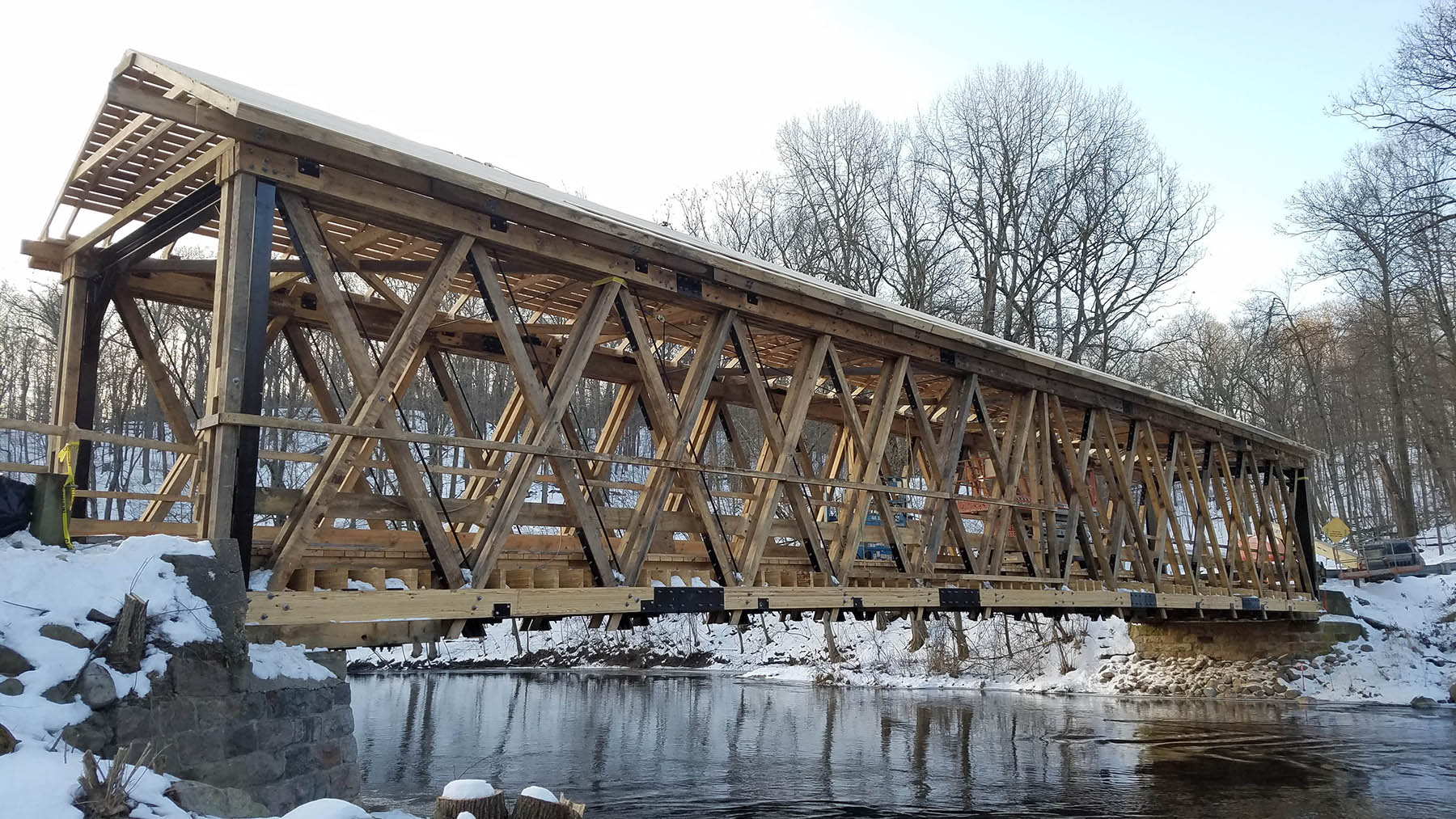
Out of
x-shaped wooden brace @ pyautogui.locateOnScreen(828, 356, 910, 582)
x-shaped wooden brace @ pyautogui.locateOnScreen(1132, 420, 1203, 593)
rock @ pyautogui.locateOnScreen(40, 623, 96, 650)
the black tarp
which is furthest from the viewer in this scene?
x-shaped wooden brace @ pyautogui.locateOnScreen(1132, 420, 1203, 593)

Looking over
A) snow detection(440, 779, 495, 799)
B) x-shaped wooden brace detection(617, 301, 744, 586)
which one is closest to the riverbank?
x-shaped wooden brace detection(617, 301, 744, 586)

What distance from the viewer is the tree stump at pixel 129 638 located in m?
5.46

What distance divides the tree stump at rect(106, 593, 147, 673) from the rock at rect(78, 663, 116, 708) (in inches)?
3.9

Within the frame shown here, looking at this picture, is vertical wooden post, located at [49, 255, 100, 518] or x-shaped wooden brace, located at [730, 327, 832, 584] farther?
x-shaped wooden brace, located at [730, 327, 832, 584]

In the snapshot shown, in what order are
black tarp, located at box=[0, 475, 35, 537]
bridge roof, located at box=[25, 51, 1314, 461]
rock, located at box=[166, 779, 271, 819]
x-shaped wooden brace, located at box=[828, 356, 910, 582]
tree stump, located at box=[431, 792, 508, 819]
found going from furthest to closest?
x-shaped wooden brace, located at box=[828, 356, 910, 582] → bridge roof, located at box=[25, 51, 1314, 461] → black tarp, located at box=[0, 475, 35, 537] → tree stump, located at box=[431, 792, 508, 819] → rock, located at box=[166, 779, 271, 819]

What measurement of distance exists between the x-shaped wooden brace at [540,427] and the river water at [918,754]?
13.1 ft

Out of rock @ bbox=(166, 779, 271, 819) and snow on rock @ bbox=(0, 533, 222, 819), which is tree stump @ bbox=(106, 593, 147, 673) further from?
rock @ bbox=(166, 779, 271, 819)

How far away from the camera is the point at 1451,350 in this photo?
2922 cm

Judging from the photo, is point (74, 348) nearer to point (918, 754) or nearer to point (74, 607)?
point (74, 607)

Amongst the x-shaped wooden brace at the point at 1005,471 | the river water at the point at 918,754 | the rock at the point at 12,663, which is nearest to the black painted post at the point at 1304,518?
the river water at the point at 918,754

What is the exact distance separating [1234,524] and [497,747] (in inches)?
592

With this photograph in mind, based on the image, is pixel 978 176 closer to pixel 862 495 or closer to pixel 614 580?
pixel 862 495

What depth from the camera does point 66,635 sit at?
5.38 metres

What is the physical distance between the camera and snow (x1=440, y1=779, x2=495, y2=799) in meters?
6.14
